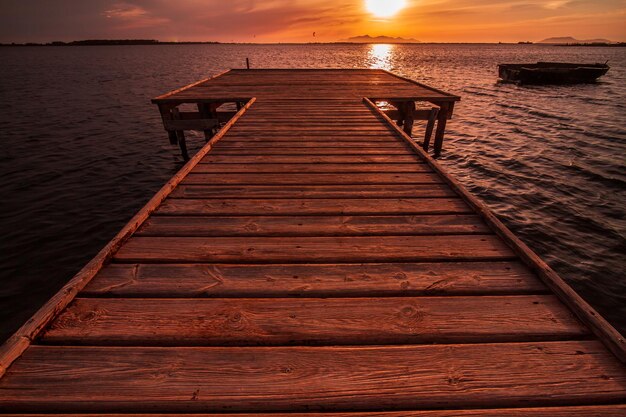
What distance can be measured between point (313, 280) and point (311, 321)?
14.4 inches

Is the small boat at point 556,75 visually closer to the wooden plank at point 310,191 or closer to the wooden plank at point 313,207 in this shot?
the wooden plank at point 310,191

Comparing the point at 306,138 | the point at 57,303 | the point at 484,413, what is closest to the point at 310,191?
the point at 306,138

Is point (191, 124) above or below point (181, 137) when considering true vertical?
above

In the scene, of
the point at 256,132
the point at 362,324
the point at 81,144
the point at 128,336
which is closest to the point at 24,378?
the point at 128,336

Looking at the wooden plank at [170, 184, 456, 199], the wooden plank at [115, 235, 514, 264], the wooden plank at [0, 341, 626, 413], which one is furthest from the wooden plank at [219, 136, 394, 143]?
the wooden plank at [0, 341, 626, 413]

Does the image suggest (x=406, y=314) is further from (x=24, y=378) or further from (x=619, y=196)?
(x=619, y=196)

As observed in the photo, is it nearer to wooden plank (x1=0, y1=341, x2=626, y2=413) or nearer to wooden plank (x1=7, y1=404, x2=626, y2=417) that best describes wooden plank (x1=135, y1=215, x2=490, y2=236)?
wooden plank (x1=0, y1=341, x2=626, y2=413)

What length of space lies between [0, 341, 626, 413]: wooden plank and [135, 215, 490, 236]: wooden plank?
117 cm

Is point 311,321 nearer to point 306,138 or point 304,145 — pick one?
point 304,145

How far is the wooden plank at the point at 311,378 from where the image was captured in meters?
1.40

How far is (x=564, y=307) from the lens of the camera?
1.89m

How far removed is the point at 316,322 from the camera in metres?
1.80

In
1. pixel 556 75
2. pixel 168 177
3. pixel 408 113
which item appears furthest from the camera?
pixel 556 75

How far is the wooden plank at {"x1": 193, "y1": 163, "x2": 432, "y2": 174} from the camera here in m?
4.00
